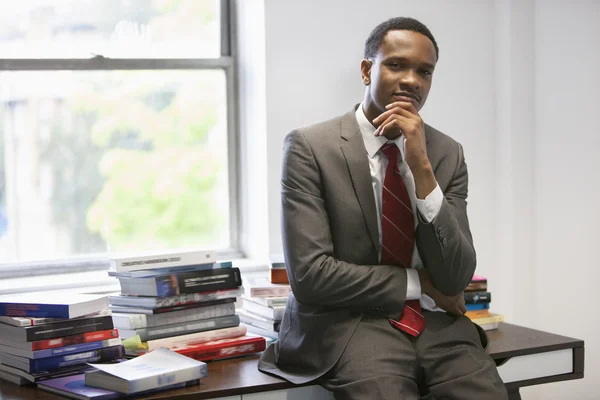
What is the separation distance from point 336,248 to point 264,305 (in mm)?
568

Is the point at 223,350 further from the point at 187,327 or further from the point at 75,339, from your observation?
the point at 75,339

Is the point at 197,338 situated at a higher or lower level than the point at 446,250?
lower

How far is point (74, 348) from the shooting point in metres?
2.48

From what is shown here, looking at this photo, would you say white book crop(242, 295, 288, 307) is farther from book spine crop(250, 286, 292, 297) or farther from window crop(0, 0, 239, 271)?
A: window crop(0, 0, 239, 271)

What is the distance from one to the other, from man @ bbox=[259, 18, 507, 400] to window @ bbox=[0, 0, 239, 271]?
110cm

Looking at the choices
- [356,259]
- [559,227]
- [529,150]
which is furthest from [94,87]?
[559,227]

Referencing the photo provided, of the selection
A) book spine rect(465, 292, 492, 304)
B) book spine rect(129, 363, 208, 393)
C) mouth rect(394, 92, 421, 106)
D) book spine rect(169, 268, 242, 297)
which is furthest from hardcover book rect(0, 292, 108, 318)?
book spine rect(465, 292, 492, 304)

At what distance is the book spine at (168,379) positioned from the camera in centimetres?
220

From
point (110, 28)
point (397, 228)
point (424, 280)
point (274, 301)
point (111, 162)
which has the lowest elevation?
point (274, 301)

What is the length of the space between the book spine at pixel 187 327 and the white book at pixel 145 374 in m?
0.25

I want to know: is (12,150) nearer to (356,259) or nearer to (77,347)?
(77,347)

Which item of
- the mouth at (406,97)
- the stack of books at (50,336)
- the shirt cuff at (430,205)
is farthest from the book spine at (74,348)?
the mouth at (406,97)

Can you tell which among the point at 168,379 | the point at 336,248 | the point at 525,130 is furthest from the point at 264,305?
the point at 525,130

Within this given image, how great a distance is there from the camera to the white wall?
140 inches
